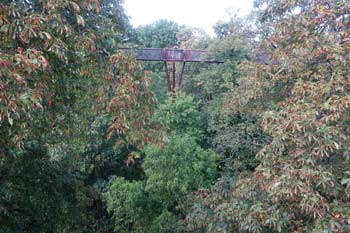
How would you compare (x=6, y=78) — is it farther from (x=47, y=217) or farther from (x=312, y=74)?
(x=47, y=217)

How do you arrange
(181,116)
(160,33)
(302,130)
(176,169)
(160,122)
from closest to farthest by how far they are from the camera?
(302,130)
(160,122)
(176,169)
(181,116)
(160,33)

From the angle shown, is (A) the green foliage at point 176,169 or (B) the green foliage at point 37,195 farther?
(A) the green foliage at point 176,169

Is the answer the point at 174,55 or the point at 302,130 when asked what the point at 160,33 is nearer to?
the point at 174,55

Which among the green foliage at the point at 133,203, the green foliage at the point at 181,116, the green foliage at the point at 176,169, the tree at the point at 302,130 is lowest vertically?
the green foliage at the point at 133,203

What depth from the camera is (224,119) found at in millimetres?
7824

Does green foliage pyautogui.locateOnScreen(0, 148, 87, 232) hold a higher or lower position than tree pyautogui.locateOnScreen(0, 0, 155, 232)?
lower

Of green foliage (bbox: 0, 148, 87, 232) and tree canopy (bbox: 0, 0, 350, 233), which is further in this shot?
green foliage (bbox: 0, 148, 87, 232)

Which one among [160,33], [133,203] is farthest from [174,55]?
[160,33]

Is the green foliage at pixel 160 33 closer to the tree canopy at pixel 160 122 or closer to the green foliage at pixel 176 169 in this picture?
the green foliage at pixel 176 169

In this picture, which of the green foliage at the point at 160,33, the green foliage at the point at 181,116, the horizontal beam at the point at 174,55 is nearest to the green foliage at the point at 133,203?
the green foliage at the point at 181,116

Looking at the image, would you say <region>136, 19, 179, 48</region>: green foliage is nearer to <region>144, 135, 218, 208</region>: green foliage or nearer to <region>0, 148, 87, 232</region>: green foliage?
<region>144, 135, 218, 208</region>: green foliage

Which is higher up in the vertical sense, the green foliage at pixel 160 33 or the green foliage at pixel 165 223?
the green foliage at pixel 160 33

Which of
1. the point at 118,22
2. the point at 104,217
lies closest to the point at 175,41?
the point at 104,217

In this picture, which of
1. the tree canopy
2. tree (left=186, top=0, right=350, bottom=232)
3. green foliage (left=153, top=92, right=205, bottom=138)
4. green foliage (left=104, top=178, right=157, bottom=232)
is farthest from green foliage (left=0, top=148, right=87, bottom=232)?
green foliage (left=153, top=92, right=205, bottom=138)
